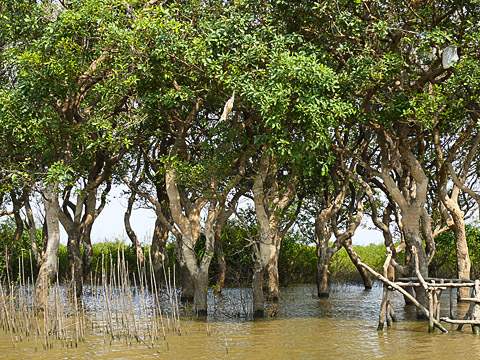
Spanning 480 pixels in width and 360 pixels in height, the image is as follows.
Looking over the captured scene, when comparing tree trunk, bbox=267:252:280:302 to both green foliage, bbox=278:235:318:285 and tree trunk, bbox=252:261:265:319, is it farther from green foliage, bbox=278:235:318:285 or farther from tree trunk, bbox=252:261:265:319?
green foliage, bbox=278:235:318:285

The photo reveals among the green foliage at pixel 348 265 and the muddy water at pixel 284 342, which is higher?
the green foliage at pixel 348 265

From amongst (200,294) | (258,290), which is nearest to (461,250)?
(258,290)

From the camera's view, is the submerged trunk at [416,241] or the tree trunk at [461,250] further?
the tree trunk at [461,250]

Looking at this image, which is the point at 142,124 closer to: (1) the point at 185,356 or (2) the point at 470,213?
(1) the point at 185,356

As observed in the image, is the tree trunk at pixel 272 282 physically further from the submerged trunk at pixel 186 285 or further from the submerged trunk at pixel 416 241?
the submerged trunk at pixel 416 241

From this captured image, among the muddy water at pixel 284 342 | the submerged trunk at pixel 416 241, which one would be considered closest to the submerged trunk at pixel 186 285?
the muddy water at pixel 284 342

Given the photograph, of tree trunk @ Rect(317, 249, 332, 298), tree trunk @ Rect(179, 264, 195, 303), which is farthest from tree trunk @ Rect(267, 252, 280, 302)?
tree trunk @ Rect(179, 264, 195, 303)

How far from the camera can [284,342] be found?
495 inches

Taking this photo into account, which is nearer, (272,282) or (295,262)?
(272,282)

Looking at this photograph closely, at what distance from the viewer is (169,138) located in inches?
817

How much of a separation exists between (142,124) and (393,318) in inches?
379

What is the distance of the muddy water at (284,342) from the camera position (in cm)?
1115

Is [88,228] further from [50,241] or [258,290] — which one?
[258,290]

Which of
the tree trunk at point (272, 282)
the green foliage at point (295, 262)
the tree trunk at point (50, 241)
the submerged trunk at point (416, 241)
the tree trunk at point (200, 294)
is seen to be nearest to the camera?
the submerged trunk at point (416, 241)
